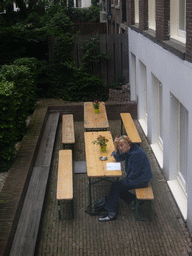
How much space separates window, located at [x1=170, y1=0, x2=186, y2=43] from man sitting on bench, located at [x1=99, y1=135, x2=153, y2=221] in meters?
2.26

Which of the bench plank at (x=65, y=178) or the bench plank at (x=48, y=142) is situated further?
the bench plank at (x=48, y=142)

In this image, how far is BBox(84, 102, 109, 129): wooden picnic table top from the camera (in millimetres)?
9266

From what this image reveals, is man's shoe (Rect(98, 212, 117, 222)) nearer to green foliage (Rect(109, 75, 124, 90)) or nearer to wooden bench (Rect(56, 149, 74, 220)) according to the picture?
wooden bench (Rect(56, 149, 74, 220))

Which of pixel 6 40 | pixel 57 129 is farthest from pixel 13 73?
pixel 6 40

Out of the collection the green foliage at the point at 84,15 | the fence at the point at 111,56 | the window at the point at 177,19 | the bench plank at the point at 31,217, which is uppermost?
the green foliage at the point at 84,15

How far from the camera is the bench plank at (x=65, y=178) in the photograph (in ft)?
20.0

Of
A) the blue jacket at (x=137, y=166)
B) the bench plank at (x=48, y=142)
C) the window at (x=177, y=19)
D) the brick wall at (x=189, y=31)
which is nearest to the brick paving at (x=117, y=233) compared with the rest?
the blue jacket at (x=137, y=166)

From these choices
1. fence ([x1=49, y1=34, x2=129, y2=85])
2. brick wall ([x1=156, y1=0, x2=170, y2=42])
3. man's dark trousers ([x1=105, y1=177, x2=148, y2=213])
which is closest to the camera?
man's dark trousers ([x1=105, y1=177, x2=148, y2=213])

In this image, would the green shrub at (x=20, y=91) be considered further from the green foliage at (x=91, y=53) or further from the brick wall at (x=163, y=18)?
the green foliage at (x=91, y=53)

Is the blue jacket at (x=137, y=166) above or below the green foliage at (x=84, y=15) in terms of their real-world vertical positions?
below

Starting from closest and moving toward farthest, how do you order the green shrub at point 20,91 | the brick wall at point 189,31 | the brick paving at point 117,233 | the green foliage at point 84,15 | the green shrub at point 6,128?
the brick wall at point 189,31 < the brick paving at point 117,233 < the green shrub at point 6,128 < the green shrub at point 20,91 < the green foliage at point 84,15

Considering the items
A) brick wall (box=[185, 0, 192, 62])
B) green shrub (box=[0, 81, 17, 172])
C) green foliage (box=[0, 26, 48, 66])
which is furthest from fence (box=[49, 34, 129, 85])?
brick wall (box=[185, 0, 192, 62])

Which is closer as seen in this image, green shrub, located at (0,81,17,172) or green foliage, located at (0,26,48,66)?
green shrub, located at (0,81,17,172)

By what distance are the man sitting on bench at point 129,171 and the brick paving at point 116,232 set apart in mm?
285
